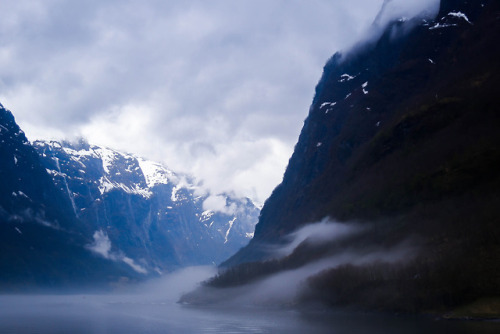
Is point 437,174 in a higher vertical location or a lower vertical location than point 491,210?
higher

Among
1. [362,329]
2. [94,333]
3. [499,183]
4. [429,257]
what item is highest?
[499,183]

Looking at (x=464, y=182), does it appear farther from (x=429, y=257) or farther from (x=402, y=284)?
(x=402, y=284)

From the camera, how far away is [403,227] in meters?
174

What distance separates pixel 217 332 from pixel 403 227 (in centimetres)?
9150

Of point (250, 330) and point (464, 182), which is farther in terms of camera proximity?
point (464, 182)

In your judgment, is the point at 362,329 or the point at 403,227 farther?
the point at 403,227

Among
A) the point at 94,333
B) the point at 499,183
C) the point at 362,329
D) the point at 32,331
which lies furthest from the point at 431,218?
the point at 32,331

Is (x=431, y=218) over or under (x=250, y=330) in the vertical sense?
over

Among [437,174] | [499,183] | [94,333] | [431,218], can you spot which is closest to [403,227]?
[431,218]

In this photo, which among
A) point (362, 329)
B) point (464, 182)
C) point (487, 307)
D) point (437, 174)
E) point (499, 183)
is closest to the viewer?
point (362, 329)

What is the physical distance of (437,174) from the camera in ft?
586

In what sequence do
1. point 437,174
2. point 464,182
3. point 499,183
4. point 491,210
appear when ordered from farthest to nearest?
point 437,174 → point 464,182 → point 499,183 → point 491,210

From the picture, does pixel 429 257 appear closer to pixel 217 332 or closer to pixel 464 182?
pixel 464 182

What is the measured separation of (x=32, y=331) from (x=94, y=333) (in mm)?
13928
